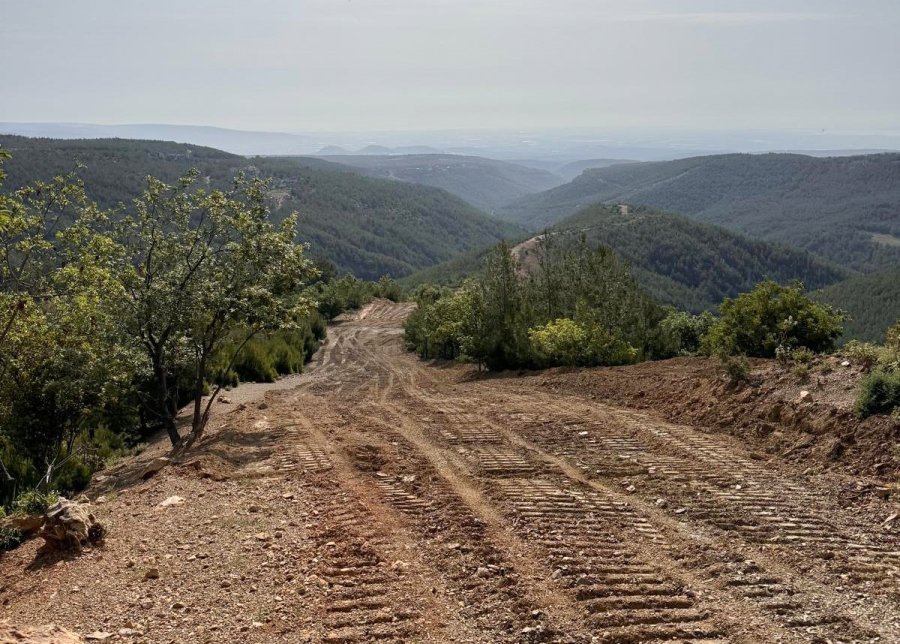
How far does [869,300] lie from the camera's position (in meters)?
124

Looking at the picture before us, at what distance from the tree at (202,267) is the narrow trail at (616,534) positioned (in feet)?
9.87

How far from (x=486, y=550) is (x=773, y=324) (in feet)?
39.1

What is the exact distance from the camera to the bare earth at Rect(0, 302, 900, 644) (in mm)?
4898

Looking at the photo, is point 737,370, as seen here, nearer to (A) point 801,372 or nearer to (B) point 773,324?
(A) point 801,372

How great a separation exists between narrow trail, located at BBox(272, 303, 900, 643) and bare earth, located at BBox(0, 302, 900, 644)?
25 mm

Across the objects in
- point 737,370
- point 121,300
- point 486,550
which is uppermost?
point 121,300

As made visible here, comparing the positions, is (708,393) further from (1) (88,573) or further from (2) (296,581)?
(1) (88,573)

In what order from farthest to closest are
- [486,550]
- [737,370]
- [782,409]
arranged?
1. [737,370]
2. [782,409]
3. [486,550]

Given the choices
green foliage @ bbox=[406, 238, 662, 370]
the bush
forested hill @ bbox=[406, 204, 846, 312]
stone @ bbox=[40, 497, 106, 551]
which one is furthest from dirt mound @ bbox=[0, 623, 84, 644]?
forested hill @ bbox=[406, 204, 846, 312]

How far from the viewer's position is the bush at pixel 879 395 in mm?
8422

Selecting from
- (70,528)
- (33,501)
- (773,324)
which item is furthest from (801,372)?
(33,501)

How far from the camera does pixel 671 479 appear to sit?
8.02m

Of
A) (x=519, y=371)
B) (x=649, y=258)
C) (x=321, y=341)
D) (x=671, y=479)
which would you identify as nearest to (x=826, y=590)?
(x=671, y=479)

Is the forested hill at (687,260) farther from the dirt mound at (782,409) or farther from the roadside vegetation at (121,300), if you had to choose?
the roadside vegetation at (121,300)
